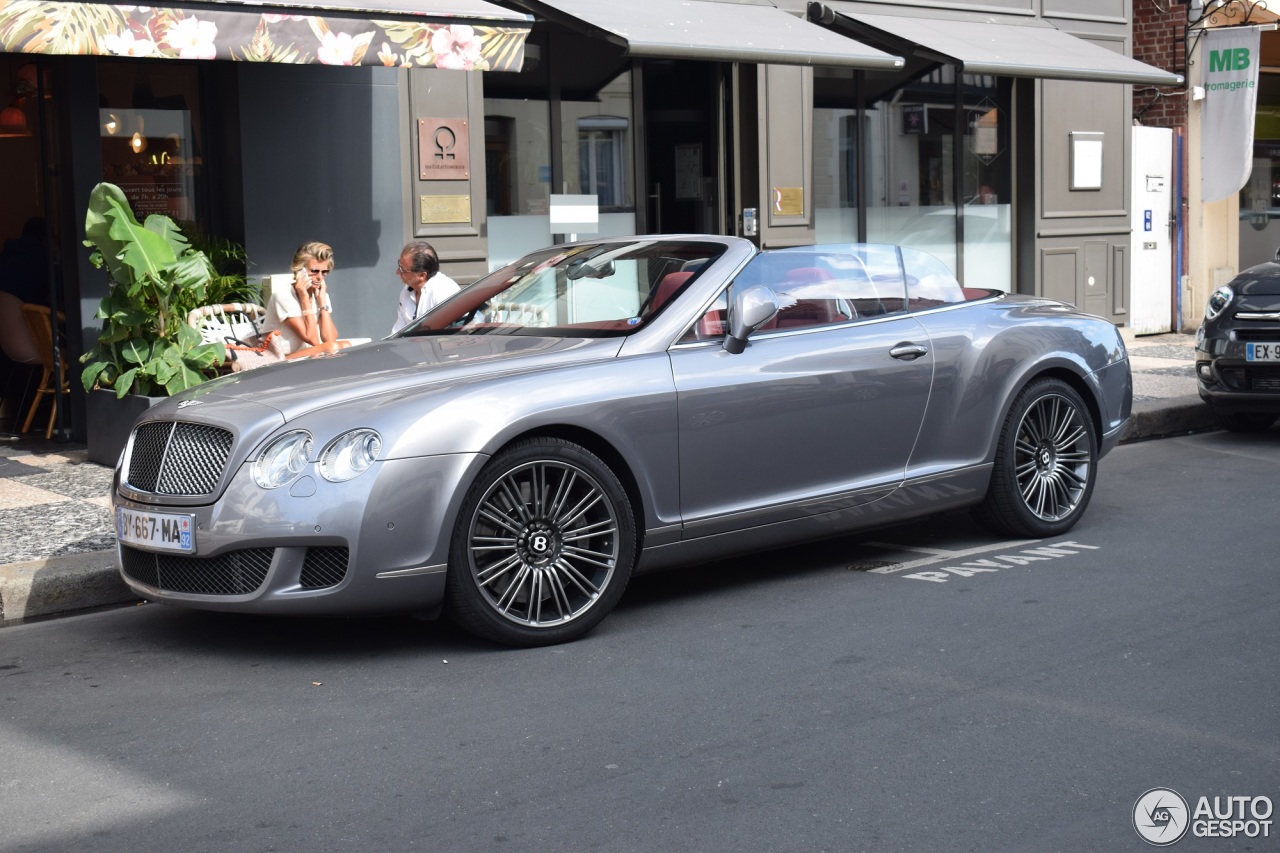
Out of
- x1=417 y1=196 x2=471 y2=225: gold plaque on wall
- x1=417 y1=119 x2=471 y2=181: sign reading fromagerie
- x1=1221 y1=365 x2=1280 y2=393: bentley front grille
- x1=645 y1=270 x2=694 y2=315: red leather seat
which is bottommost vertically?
x1=1221 y1=365 x2=1280 y2=393: bentley front grille

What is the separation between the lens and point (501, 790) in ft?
13.3

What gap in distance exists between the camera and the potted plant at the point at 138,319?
8883 millimetres

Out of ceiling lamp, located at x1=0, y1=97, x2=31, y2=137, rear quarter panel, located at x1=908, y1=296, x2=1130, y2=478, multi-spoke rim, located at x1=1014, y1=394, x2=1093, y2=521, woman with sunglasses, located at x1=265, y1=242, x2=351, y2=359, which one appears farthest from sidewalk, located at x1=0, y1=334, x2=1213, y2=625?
multi-spoke rim, located at x1=1014, y1=394, x2=1093, y2=521

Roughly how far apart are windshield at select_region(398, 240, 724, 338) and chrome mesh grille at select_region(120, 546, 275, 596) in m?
1.56

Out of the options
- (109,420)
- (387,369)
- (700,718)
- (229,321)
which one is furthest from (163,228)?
(700,718)

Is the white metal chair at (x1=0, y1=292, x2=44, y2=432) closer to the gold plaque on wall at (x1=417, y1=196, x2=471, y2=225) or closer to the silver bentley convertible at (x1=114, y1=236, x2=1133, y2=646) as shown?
the gold plaque on wall at (x1=417, y1=196, x2=471, y2=225)

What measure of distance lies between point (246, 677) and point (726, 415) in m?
2.00

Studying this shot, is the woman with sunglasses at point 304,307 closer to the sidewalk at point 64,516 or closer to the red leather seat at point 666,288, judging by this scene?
the sidewalk at point 64,516

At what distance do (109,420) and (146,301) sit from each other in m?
0.75

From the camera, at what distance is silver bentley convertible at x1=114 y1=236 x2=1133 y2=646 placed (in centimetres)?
518

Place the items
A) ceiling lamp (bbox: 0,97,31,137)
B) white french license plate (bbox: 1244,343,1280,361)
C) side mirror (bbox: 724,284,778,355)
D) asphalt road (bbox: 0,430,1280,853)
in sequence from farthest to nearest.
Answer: ceiling lamp (bbox: 0,97,31,137) → white french license plate (bbox: 1244,343,1280,361) → side mirror (bbox: 724,284,778,355) → asphalt road (bbox: 0,430,1280,853)

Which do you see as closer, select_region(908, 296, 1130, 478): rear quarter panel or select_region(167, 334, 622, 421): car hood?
select_region(167, 334, 622, 421): car hood

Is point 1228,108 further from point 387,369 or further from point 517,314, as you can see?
point 387,369

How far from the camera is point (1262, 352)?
33.1 ft
